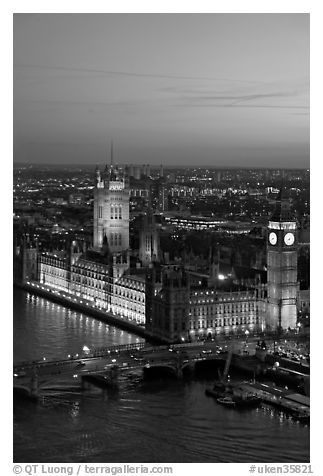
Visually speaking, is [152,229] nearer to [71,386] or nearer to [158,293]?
[158,293]

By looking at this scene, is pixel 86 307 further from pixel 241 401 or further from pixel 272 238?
pixel 241 401

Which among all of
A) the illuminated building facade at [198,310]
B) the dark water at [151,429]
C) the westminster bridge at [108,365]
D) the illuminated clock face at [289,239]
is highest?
the illuminated clock face at [289,239]

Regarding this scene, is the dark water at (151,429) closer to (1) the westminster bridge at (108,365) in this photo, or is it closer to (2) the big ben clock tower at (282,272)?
(1) the westminster bridge at (108,365)

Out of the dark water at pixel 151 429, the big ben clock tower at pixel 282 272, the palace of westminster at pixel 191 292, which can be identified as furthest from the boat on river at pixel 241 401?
the big ben clock tower at pixel 282 272

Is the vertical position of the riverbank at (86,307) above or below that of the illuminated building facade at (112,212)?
below

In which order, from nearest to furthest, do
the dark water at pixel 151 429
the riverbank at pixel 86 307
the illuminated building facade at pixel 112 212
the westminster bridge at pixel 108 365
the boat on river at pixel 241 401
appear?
1. the dark water at pixel 151 429
2. the boat on river at pixel 241 401
3. the westminster bridge at pixel 108 365
4. the riverbank at pixel 86 307
5. the illuminated building facade at pixel 112 212
